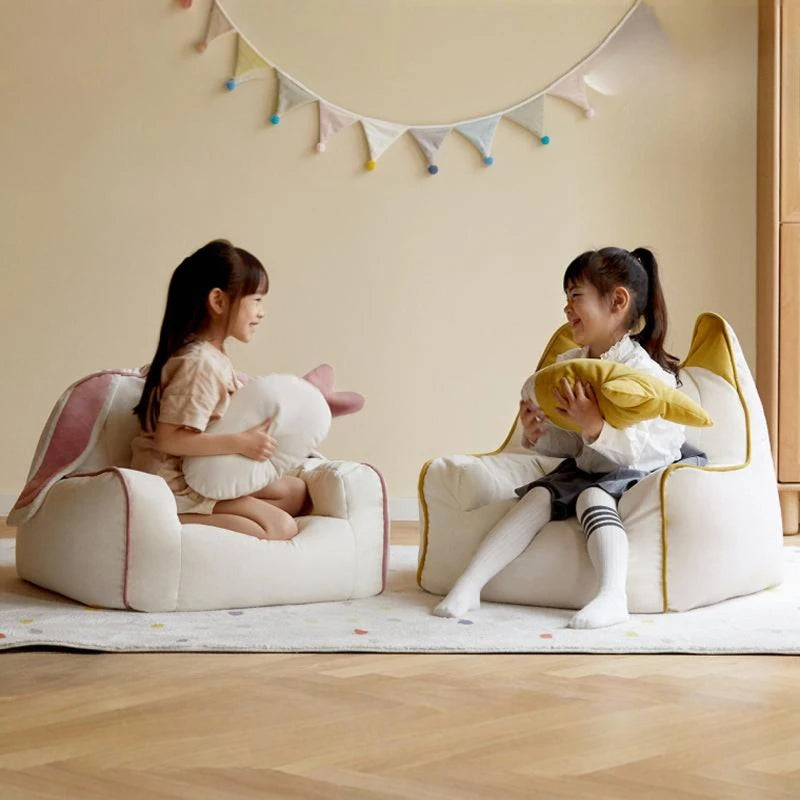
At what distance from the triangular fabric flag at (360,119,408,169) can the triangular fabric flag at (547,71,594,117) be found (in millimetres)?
517

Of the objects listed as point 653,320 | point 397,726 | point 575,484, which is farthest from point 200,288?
point 397,726

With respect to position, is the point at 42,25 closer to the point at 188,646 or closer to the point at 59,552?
the point at 59,552

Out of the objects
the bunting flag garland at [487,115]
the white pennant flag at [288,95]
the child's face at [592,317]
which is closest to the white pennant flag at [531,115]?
the bunting flag garland at [487,115]

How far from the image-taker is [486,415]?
4156 millimetres

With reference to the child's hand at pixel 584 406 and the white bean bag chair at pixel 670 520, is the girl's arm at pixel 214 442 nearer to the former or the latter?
the white bean bag chair at pixel 670 520

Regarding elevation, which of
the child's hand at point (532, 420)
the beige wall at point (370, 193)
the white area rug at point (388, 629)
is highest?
the beige wall at point (370, 193)

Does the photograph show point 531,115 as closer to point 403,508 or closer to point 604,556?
point 403,508

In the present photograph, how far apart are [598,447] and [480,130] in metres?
1.89

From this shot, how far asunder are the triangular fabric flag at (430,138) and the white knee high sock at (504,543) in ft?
6.07

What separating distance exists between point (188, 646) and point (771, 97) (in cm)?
280

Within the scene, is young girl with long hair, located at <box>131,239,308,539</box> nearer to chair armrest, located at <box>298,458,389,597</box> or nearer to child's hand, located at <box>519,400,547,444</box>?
chair armrest, located at <box>298,458,389,597</box>

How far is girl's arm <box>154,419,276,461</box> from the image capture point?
2.48m

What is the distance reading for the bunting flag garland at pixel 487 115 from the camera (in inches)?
158

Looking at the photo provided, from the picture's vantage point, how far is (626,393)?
2367 mm
